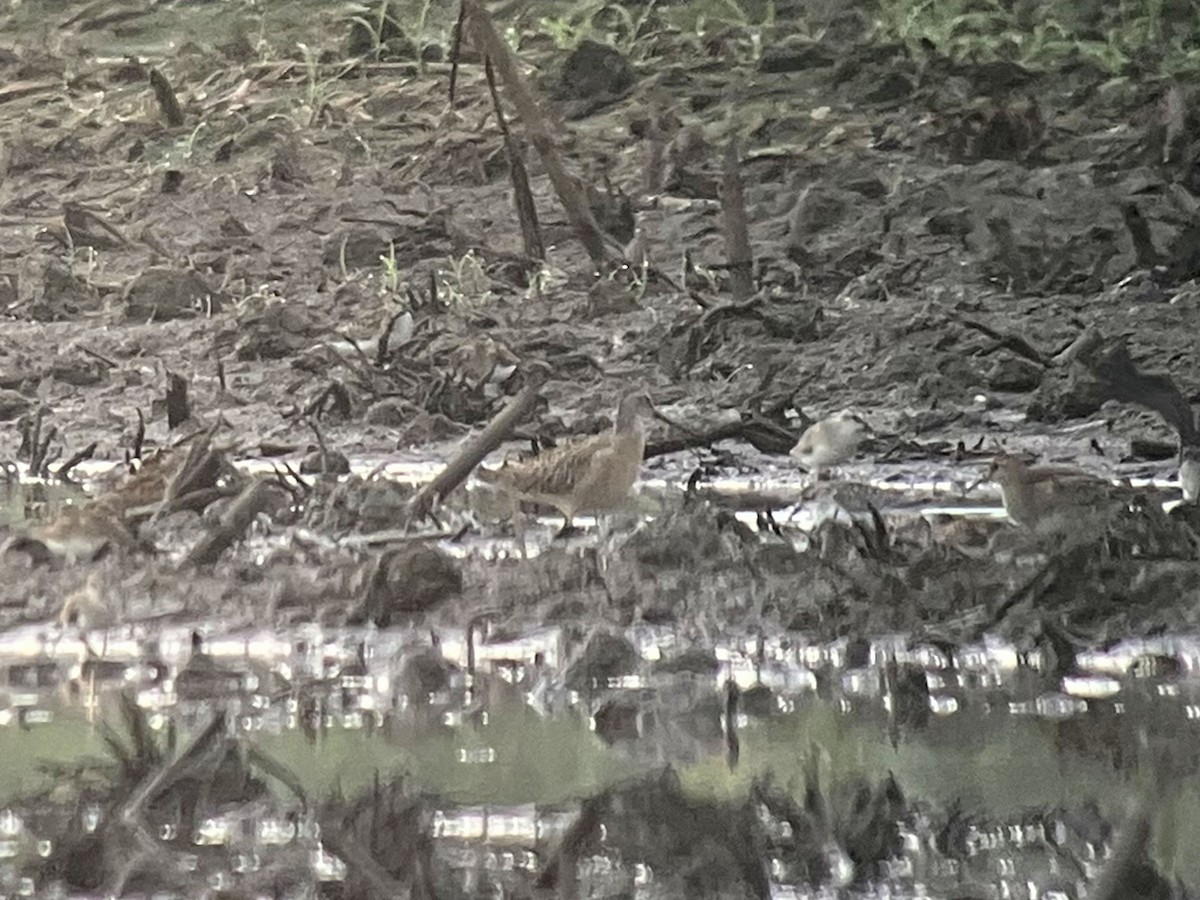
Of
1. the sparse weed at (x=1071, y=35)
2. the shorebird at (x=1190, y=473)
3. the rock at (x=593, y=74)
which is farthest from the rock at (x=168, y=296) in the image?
the shorebird at (x=1190, y=473)

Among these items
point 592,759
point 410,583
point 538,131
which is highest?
point 538,131

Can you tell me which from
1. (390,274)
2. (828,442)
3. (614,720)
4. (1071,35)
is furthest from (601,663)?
(1071,35)

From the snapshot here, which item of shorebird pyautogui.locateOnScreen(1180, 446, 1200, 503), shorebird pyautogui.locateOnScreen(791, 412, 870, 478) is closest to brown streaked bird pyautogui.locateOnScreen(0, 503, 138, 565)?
shorebird pyautogui.locateOnScreen(791, 412, 870, 478)

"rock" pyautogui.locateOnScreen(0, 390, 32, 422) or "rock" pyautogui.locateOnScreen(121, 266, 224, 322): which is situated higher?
"rock" pyautogui.locateOnScreen(121, 266, 224, 322)

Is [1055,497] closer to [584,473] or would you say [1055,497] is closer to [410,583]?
[584,473]

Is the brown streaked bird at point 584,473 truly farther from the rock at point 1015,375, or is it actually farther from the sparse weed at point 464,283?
the rock at point 1015,375

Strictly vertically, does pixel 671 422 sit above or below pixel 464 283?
below

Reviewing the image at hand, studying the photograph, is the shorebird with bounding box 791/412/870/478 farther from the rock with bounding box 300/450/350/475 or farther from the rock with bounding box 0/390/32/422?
the rock with bounding box 0/390/32/422
